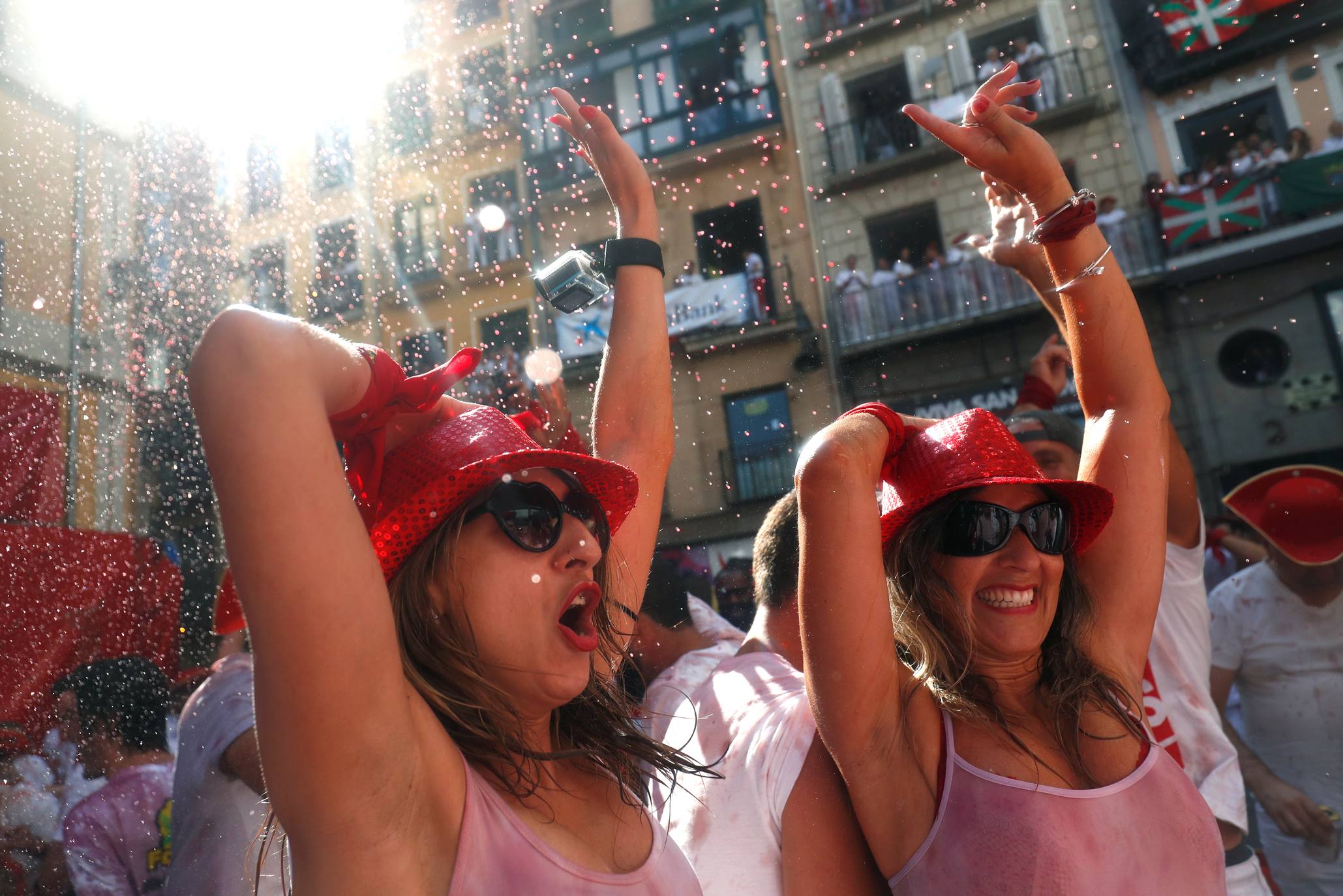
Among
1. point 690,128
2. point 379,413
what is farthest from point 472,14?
point 379,413

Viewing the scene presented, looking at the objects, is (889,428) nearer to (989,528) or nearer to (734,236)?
(989,528)

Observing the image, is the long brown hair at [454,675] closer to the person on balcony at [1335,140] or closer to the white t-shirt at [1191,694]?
the white t-shirt at [1191,694]

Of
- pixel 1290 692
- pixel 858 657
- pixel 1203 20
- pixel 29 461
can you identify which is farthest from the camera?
pixel 1203 20

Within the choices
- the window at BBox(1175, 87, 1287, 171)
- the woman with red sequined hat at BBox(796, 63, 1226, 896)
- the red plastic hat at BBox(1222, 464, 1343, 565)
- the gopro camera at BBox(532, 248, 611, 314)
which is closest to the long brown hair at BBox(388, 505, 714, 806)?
the woman with red sequined hat at BBox(796, 63, 1226, 896)

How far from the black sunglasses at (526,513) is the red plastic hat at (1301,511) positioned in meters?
2.88

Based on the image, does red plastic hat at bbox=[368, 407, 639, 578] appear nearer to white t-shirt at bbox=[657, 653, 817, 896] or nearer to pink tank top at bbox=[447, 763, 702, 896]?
pink tank top at bbox=[447, 763, 702, 896]

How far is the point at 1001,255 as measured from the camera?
185cm

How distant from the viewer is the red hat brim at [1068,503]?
1.35 meters

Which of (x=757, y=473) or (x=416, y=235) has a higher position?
(x=416, y=235)

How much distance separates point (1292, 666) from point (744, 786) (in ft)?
8.75

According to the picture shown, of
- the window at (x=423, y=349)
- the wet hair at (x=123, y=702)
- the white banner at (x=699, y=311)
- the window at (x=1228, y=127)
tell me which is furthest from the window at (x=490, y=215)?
the wet hair at (x=123, y=702)

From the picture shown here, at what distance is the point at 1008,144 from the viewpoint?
1.53 m

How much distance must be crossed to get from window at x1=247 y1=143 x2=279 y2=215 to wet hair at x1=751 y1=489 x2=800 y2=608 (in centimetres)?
621

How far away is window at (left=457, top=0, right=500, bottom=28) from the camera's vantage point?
33.0ft
